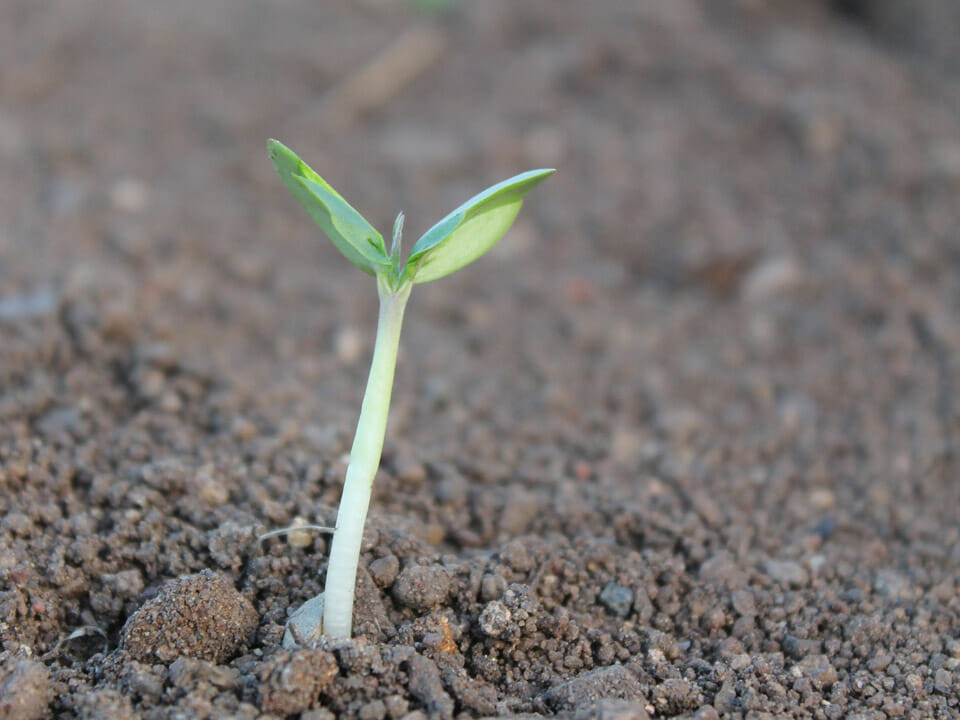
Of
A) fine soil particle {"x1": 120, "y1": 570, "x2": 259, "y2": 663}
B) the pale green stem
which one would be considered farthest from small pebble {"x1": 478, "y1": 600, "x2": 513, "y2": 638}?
fine soil particle {"x1": 120, "y1": 570, "x2": 259, "y2": 663}

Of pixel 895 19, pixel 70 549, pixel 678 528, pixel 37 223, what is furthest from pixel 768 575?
pixel 895 19

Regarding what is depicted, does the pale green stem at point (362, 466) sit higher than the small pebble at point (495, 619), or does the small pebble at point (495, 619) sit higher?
the pale green stem at point (362, 466)

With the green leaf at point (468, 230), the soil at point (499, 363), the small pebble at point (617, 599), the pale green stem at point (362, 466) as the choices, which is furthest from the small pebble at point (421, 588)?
the green leaf at point (468, 230)

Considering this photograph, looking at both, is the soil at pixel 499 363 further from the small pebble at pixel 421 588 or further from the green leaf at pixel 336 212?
the green leaf at pixel 336 212

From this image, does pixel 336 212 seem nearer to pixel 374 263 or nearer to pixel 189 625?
pixel 374 263

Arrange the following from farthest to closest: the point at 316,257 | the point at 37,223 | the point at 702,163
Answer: the point at 702,163
the point at 316,257
the point at 37,223

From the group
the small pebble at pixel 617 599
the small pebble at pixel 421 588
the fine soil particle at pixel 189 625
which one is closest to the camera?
the fine soil particle at pixel 189 625

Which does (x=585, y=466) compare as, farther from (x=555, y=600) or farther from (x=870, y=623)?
(x=870, y=623)
